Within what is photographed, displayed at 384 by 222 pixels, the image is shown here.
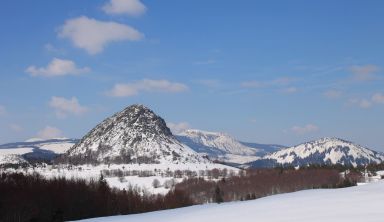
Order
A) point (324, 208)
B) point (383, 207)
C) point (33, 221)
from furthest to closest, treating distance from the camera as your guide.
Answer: point (33, 221)
point (324, 208)
point (383, 207)

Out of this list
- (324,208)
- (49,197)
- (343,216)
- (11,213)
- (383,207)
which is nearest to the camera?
(343,216)

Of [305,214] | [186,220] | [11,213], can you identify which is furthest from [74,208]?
[305,214]

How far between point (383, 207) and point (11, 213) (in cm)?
14122

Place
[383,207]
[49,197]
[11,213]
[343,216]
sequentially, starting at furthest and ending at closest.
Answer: [49,197] → [11,213] → [383,207] → [343,216]

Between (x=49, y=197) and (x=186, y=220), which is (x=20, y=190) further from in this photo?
(x=186, y=220)

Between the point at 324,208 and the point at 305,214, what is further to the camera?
the point at 324,208

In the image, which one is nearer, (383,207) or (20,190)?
(383,207)

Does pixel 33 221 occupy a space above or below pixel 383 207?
below

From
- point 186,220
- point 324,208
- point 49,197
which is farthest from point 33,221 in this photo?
point 324,208

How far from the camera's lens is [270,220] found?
150 ft

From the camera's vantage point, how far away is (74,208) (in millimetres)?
192750

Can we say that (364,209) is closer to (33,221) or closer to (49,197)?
(33,221)

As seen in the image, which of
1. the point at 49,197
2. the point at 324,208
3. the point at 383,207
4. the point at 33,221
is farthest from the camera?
the point at 49,197

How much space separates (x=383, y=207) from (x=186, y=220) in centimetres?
2148
